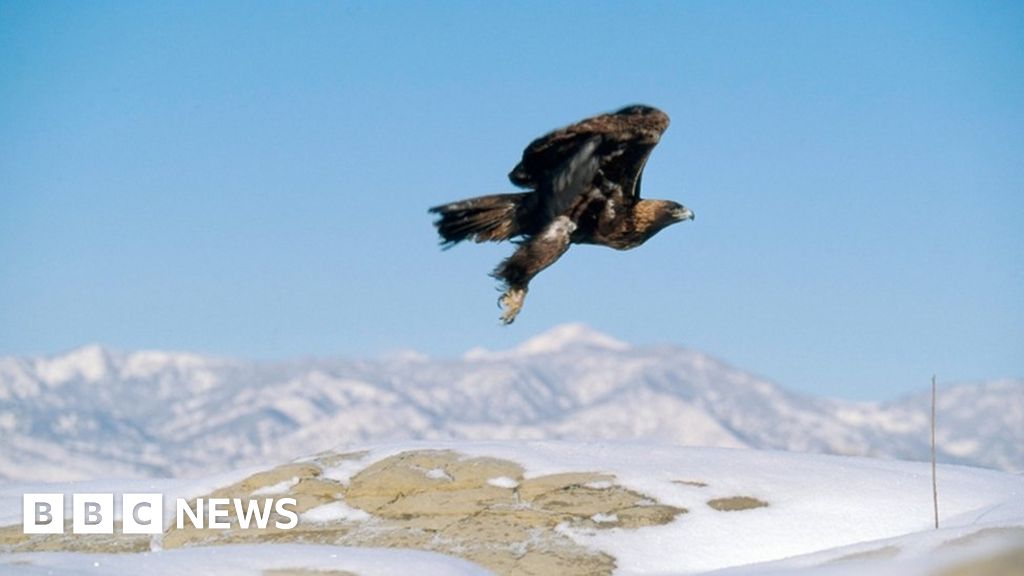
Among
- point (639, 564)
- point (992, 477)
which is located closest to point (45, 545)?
point (639, 564)

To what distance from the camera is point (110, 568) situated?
1298 cm

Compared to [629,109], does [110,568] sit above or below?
below

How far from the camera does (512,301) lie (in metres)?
13.3

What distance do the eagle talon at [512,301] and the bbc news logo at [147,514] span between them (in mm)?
5534

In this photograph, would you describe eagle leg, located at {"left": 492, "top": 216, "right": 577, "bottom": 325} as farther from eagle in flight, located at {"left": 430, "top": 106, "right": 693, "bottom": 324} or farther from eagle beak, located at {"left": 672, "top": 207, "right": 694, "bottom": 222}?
eagle beak, located at {"left": 672, "top": 207, "right": 694, "bottom": 222}

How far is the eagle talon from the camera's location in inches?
520

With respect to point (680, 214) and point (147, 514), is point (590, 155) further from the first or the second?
point (147, 514)

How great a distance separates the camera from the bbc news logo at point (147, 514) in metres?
17.9


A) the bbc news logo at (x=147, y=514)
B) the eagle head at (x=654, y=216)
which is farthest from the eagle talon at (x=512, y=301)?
the bbc news logo at (x=147, y=514)

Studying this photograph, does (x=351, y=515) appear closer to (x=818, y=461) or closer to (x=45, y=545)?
(x=45, y=545)

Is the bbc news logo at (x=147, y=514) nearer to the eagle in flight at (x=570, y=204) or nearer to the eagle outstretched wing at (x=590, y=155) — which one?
the eagle in flight at (x=570, y=204)

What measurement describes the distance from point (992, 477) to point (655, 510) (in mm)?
5124

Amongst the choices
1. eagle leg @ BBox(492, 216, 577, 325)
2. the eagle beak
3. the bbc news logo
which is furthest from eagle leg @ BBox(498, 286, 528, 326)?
the bbc news logo

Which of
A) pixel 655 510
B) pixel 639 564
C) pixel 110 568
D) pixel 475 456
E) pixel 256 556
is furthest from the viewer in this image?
pixel 475 456
